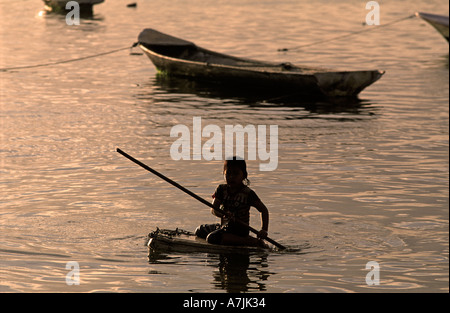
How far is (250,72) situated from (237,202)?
936 cm

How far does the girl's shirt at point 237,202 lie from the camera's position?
7230 mm

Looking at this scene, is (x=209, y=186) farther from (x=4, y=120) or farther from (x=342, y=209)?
(x=4, y=120)

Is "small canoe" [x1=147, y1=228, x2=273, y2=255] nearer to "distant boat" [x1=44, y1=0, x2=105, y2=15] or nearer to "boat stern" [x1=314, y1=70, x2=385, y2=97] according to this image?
"boat stern" [x1=314, y1=70, x2=385, y2=97]

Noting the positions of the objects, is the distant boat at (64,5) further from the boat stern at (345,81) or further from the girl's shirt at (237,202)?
the girl's shirt at (237,202)

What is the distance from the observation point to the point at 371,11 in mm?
40781

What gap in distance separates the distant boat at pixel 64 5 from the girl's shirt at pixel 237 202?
30.8 metres

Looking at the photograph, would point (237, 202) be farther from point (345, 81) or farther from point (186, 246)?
point (345, 81)

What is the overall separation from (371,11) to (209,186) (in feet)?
107

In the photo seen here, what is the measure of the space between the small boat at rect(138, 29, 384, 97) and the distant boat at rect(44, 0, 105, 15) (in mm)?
18311

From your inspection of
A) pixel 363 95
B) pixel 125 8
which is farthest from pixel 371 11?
pixel 363 95

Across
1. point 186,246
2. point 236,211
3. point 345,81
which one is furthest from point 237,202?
point 345,81

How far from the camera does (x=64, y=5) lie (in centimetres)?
3778

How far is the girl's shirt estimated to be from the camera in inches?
285

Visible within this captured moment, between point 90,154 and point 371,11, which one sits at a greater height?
point 371,11
